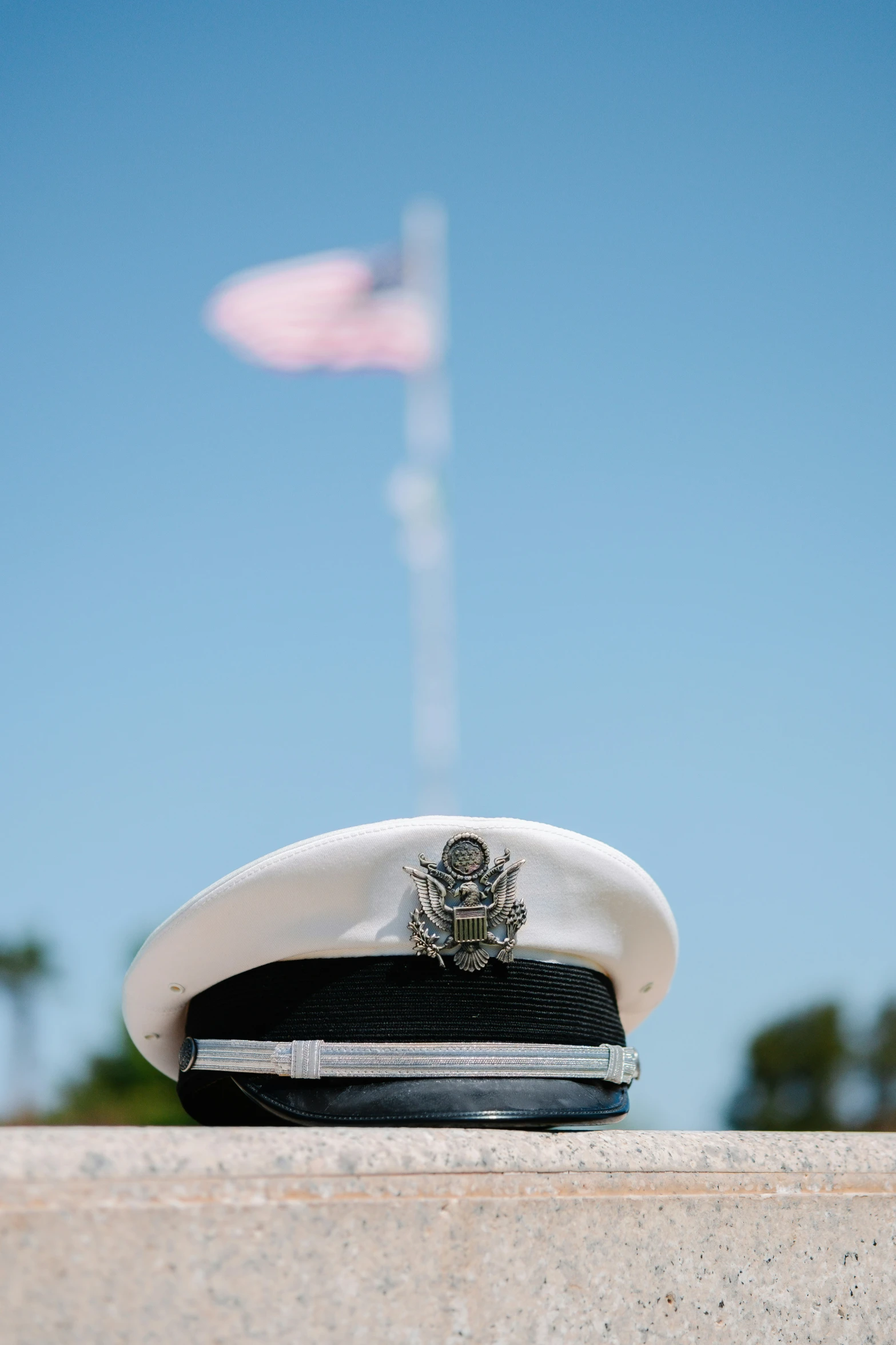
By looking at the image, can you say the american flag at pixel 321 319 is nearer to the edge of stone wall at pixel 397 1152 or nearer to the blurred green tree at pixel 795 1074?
the edge of stone wall at pixel 397 1152

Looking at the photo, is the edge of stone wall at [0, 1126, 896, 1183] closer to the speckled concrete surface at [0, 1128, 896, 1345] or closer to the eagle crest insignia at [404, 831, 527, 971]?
the speckled concrete surface at [0, 1128, 896, 1345]

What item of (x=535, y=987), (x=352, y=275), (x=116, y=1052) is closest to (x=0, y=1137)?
(x=535, y=987)

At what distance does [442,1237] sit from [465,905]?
0.54 meters

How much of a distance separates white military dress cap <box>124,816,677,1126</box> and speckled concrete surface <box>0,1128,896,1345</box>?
0.23 m

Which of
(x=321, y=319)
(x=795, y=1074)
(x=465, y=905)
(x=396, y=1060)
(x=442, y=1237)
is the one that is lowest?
(x=795, y=1074)

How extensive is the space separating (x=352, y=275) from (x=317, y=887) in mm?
8854

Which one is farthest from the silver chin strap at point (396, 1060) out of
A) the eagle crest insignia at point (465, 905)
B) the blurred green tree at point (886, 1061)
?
the blurred green tree at point (886, 1061)

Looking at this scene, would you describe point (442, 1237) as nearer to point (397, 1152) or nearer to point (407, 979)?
point (397, 1152)

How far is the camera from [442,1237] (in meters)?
1.26

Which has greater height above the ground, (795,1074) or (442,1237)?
(442,1237)

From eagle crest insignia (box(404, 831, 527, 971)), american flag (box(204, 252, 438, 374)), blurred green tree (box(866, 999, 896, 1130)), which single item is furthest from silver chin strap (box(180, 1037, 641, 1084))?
blurred green tree (box(866, 999, 896, 1130))

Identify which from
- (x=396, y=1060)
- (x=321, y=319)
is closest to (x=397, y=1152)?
(x=396, y=1060)

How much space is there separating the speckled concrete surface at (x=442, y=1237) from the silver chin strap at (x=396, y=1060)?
8.0 inches

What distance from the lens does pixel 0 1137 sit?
1129mm
